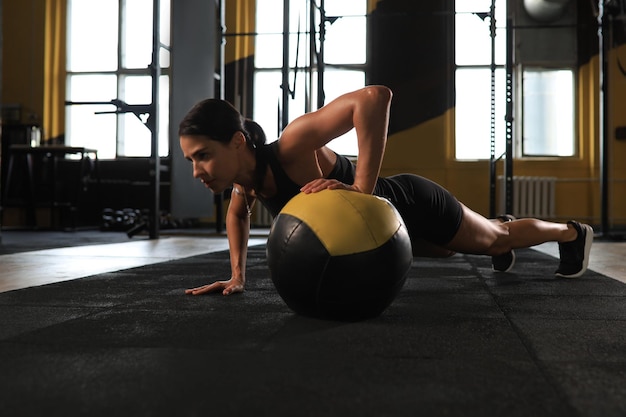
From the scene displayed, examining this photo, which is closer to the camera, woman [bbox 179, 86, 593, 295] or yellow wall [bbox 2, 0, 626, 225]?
woman [bbox 179, 86, 593, 295]

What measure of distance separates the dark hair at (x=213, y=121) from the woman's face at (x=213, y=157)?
0.04 feet

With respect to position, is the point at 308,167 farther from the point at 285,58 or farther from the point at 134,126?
the point at 134,126

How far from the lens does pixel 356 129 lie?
161 centimetres

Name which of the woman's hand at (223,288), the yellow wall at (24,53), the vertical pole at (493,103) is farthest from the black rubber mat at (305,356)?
the yellow wall at (24,53)

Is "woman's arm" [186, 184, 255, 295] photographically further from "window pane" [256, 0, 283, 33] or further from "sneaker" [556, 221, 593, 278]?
"window pane" [256, 0, 283, 33]

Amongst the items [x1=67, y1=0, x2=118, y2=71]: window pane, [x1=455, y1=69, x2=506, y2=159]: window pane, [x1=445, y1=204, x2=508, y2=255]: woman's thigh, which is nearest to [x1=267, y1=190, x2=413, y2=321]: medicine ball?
[x1=445, y1=204, x2=508, y2=255]: woman's thigh

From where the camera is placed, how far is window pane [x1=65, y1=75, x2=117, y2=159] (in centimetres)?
768

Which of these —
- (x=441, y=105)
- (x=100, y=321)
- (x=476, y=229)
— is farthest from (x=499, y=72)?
(x=100, y=321)

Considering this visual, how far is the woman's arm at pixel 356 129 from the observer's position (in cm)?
159

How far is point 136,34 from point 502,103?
4574mm

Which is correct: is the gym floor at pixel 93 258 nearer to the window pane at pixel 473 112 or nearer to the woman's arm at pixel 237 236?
the woman's arm at pixel 237 236

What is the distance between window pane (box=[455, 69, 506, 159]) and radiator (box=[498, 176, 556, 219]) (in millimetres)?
525

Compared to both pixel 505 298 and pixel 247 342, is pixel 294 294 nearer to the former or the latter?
pixel 247 342

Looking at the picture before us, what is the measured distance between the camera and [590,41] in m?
6.81
